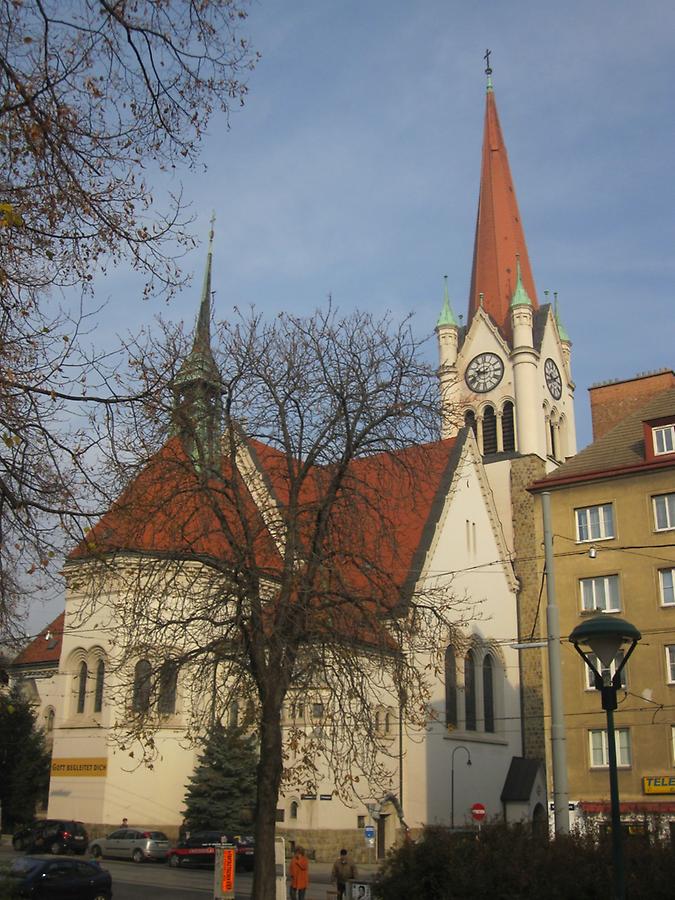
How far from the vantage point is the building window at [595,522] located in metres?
30.8

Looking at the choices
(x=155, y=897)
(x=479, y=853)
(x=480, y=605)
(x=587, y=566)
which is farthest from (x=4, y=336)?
(x=480, y=605)

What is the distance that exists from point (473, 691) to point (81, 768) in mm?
14855

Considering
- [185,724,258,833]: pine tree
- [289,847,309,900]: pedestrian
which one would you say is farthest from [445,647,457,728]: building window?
[289,847,309,900]: pedestrian

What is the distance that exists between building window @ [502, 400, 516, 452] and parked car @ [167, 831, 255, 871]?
2473 centimetres

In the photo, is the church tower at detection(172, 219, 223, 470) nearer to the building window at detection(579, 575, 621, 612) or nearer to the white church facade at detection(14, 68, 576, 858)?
the white church facade at detection(14, 68, 576, 858)

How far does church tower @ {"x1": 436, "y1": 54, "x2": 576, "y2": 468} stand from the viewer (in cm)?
4828

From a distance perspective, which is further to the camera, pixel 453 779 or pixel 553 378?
pixel 553 378

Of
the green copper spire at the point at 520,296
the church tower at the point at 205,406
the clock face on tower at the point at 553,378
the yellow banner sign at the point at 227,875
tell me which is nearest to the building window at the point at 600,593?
the yellow banner sign at the point at 227,875

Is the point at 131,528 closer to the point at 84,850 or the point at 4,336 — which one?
the point at 4,336

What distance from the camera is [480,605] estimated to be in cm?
3847

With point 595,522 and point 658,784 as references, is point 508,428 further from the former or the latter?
point 658,784

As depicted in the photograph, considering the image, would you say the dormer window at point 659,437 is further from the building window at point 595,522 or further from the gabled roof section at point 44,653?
the gabled roof section at point 44,653

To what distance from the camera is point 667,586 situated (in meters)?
29.0

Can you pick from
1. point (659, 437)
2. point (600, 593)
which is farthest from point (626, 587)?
point (659, 437)
